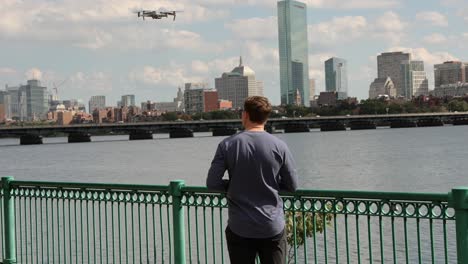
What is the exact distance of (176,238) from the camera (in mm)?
8594

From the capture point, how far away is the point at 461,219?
21.0ft

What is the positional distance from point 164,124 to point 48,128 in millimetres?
26343

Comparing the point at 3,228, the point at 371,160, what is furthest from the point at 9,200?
the point at 371,160

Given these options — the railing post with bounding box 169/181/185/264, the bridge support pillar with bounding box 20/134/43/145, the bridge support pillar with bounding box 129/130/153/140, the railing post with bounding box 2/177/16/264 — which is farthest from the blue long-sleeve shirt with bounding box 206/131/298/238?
the bridge support pillar with bounding box 129/130/153/140

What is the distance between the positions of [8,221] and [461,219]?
6684 mm

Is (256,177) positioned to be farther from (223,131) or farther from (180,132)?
(180,132)

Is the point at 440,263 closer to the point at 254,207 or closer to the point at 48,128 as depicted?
the point at 254,207

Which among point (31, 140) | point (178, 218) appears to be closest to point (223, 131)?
point (31, 140)

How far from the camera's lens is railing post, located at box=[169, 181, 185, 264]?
852cm

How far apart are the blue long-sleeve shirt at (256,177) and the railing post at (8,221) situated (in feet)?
17.7

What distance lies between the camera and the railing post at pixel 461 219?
20.9 feet

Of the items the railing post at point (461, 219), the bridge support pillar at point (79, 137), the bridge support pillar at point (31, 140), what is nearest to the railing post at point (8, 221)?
the railing post at point (461, 219)

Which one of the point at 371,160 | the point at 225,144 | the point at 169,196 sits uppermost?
the point at 225,144

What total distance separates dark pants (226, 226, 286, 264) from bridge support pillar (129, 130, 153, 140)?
178444mm
